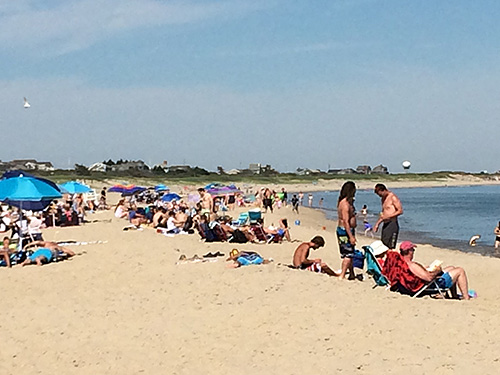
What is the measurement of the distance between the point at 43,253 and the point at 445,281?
6354mm

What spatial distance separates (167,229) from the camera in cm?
1623

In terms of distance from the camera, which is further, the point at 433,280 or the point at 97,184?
the point at 97,184

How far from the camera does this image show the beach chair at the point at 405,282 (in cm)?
770

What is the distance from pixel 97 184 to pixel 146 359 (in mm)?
54550

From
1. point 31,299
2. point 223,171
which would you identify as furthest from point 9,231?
point 223,171

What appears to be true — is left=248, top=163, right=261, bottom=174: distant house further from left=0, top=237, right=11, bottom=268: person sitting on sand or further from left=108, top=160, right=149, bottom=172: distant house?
left=0, top=237, right=11, bottom=268: person sitting on sand

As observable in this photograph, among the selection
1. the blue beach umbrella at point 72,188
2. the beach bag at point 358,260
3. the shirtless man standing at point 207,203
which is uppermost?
the blue beach umbrella at point 72,188

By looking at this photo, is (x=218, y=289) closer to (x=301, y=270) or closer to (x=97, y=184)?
(x=301, y=270)

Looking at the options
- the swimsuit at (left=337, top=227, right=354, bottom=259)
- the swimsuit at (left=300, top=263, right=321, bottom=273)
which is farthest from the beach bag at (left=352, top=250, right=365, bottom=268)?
the swimsuit at (left=300, top=263, right=321, bottom=273)

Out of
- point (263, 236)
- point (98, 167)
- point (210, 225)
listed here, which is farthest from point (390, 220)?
point (98, 167)

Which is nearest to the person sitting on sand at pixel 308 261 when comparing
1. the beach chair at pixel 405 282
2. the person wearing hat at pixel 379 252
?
the person wearing hat at pixel 379 252

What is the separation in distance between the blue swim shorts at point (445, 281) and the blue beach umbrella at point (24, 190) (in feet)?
22.6

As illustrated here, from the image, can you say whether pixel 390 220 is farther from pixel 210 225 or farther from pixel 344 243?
pixel 210 225

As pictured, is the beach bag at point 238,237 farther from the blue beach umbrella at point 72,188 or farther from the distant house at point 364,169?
the distant house at point 364,169
